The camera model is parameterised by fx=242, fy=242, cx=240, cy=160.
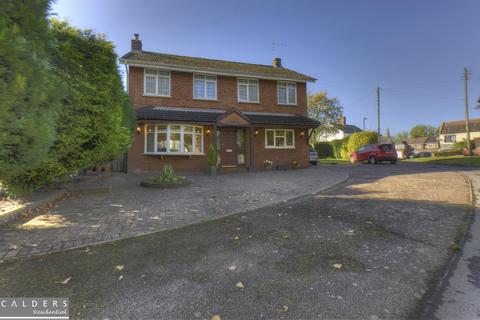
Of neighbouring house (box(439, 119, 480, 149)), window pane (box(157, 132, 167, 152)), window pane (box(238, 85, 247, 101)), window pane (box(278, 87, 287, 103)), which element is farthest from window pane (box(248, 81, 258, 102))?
neighbouring house (box(439, 119, 480, 149))

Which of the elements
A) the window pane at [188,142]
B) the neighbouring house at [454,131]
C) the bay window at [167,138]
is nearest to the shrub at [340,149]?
the window pane at [188,142]

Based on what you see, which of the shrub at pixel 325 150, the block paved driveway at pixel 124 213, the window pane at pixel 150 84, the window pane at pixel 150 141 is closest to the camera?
the block paved driveway at pixel 124 213

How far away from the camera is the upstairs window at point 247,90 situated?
1642 centimetres

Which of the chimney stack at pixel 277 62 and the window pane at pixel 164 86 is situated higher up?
the chimney stack at pixel 277 62

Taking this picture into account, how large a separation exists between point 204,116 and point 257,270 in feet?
39.3

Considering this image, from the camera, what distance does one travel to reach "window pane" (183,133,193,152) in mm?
14352

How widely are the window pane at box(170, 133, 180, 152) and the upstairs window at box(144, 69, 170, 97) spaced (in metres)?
2.71

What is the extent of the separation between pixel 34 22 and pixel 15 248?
3.84m

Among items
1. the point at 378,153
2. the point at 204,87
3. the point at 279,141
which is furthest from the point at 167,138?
the point at 378,153

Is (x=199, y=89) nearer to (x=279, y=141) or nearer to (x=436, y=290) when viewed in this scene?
(x=279, y=141)

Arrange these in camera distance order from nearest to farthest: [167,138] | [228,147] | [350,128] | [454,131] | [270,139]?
1. [167,138]
2. [228,147]
3. [270,139]
4. [454,131]
5. [350,128]

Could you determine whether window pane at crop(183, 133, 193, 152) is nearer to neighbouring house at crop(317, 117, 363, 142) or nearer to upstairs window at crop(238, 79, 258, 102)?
upstairs window at crop(238, 79, 258, 102)

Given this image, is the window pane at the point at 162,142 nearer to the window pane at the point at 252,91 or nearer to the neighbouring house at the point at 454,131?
the window pane at the point at 252,91

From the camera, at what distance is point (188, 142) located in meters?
14.5
